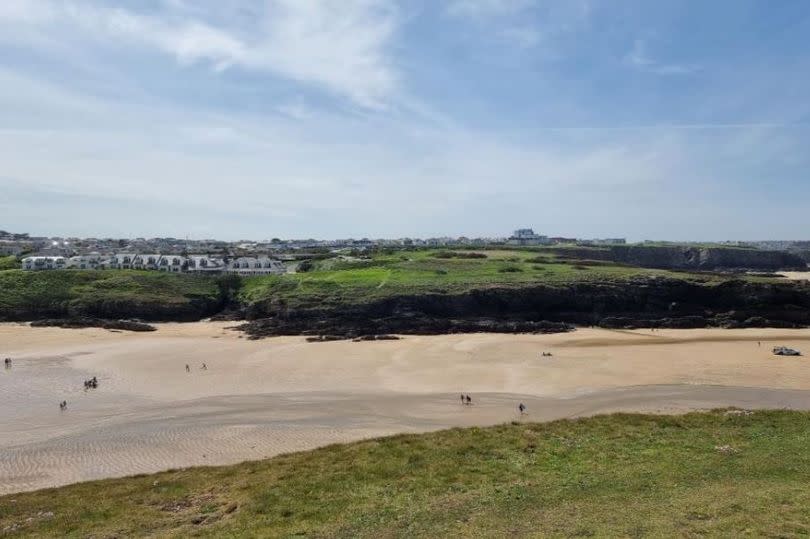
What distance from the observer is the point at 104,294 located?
59219mm

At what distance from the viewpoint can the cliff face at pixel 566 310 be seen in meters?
51.3

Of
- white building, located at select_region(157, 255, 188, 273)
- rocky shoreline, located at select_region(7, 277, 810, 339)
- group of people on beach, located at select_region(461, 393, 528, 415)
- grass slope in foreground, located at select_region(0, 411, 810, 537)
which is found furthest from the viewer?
white building, located at select_region(157, 255, 188, 273)

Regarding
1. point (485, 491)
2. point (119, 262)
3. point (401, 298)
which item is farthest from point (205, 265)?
point (485, 491)

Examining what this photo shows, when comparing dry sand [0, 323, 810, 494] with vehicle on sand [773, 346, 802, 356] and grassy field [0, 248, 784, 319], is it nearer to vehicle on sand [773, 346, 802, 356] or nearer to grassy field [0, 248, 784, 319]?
vehicle on sand [773, 346, 802, 356]

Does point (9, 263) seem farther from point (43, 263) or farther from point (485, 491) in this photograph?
point (485, 491)

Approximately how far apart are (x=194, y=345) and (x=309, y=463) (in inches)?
1157

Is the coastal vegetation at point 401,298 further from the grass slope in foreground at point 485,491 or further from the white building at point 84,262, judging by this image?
the grass slope in foreground at point 485,491

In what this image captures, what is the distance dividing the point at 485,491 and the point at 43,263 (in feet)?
288

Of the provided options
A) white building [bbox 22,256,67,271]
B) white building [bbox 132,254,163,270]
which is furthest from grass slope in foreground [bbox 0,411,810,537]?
white building [bbox 22,256,67,271]

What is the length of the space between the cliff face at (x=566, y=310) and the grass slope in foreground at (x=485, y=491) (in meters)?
31.3

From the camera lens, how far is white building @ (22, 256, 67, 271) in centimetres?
8038

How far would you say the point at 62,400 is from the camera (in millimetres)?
28984

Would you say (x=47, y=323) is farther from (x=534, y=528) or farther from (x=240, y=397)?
(x=534, y=528)

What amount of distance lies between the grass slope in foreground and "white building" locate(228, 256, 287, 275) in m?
62.9
